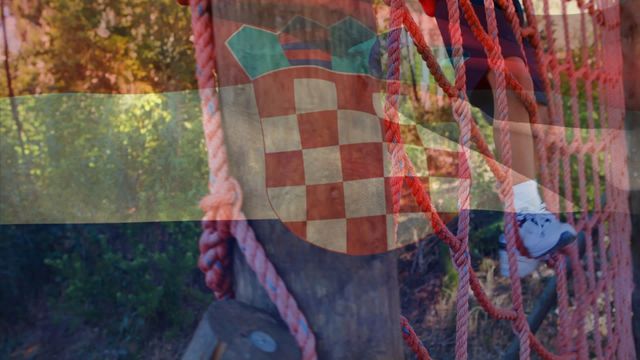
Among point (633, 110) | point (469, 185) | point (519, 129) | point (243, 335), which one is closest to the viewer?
point (243, 335)

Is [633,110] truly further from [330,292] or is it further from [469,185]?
[330,292]

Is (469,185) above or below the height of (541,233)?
above

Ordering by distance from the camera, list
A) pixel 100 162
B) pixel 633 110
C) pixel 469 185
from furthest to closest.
Result: pixel 100 162 → pixel 633 110 → pixel 469 185

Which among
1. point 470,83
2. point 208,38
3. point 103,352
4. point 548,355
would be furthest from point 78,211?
point 208,38

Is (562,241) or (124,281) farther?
(124,281)

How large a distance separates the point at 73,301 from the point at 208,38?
296 cm

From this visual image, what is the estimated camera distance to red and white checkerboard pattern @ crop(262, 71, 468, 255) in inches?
25.9

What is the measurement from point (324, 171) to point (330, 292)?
14cm

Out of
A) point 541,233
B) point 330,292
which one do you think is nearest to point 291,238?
point 330,292

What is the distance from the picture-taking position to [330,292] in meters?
0.66

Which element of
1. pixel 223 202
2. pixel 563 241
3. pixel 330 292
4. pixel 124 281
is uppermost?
pixel 223 202

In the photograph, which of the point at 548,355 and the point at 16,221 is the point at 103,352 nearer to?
the point at 16,221

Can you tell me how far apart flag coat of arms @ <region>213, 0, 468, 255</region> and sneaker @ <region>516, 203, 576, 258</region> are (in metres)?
0.88

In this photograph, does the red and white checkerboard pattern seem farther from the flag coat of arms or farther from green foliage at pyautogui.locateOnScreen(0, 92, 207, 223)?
green foliage at pyautogui.locateOnScreen(0, 92, 207, 223)
